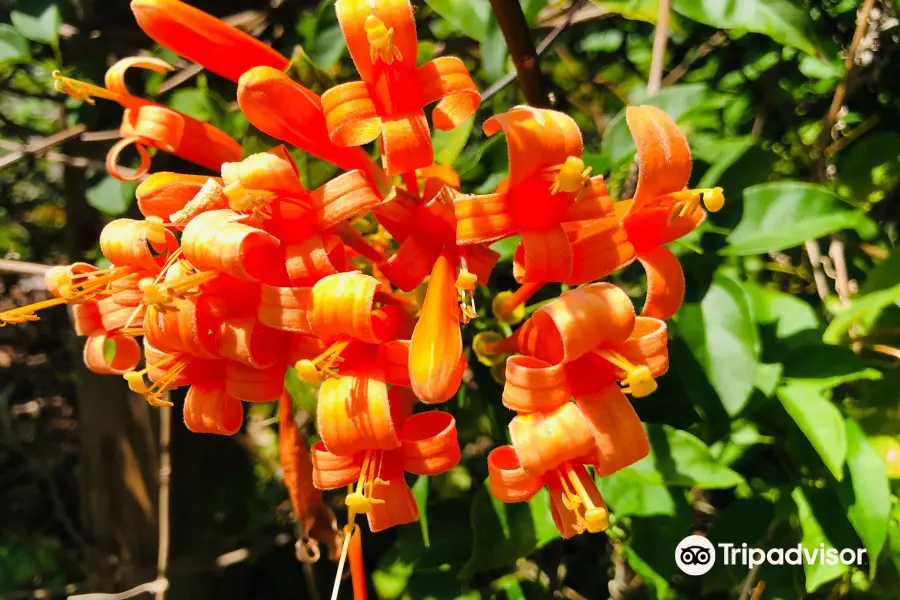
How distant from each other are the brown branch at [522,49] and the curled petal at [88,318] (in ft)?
2.14

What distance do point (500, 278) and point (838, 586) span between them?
825mm

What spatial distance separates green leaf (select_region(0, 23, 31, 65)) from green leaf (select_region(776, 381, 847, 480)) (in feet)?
4.47

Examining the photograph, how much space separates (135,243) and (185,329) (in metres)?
0.13

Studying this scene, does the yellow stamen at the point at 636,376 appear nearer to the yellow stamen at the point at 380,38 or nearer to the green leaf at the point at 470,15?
the yellow stamen at the point at 380,38

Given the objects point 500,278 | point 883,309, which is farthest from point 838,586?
point 500,278

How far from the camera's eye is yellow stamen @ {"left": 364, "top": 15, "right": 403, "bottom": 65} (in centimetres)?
66

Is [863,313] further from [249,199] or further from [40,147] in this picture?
[40,147]

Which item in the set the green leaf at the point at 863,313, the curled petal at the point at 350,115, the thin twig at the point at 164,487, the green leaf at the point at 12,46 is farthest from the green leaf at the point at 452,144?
the thin twig at the point at 164,487

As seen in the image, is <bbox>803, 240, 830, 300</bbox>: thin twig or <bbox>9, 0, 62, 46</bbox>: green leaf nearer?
<bbox>9, 0, 62, 46</bbox>: green leaf

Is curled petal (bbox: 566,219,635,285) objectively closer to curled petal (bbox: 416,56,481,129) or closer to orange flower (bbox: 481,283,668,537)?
orange flower (bbox: 481,283,668,537)

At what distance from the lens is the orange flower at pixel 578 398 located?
0.68 metres

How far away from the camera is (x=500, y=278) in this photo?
3.68ft

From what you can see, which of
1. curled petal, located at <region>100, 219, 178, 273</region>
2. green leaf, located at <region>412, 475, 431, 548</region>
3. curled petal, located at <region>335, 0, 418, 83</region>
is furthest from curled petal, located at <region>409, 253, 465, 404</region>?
green leaf, located at <region>412, 475, 431, 548</region>

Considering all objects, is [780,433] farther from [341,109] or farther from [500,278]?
[341,109]
